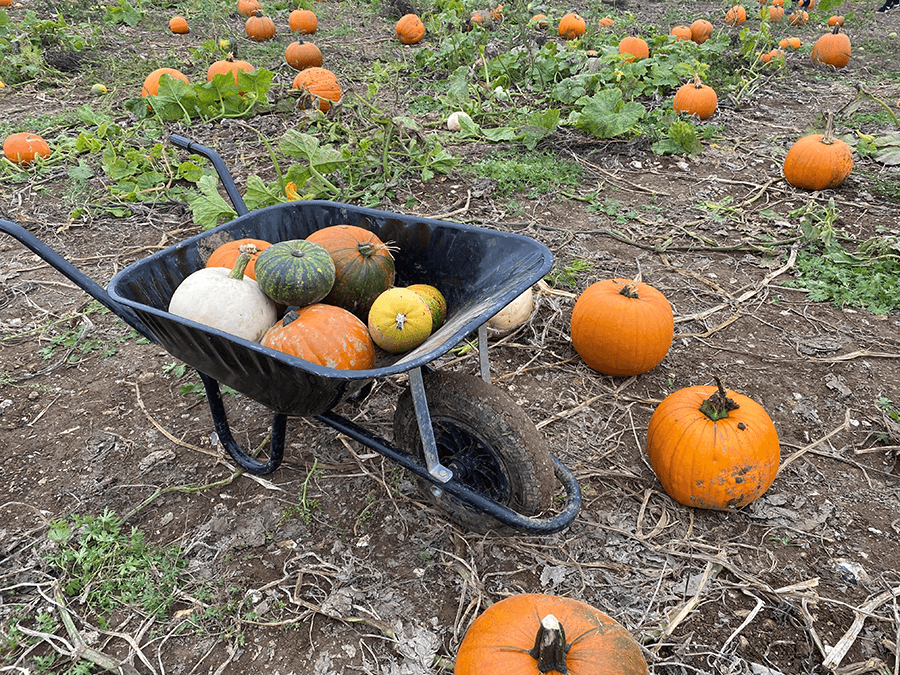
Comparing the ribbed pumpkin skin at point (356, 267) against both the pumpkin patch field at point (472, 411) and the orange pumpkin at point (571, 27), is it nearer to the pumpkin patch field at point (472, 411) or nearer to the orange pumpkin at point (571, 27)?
the pumpkin patch field at point (472, 411)

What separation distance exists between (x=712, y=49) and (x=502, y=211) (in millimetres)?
4327

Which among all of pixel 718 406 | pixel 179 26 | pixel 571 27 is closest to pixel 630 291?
pixel 718 406

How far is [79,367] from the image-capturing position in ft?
10.8

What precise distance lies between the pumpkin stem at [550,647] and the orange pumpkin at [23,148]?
19.7ft

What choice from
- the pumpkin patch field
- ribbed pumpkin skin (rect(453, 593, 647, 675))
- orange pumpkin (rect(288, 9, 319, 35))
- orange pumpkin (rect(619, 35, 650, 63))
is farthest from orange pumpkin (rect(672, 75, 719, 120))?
orange pumpkin (rect(288, 9, 319, 35))

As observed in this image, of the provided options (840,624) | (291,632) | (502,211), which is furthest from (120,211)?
(840,624)

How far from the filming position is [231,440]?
244cm

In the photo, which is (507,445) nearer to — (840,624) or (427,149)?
(840,624)

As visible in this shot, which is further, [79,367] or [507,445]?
[79,367]

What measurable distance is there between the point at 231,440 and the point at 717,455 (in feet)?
6.46

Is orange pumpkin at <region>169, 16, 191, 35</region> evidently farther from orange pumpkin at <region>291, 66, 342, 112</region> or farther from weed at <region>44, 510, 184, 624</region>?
weed at <region>44, 510, 184, 624</region>

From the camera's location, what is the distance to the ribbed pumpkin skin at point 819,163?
14.8ft

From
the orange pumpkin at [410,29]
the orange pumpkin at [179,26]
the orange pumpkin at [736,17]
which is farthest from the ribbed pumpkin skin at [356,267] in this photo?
the orange pumpkin at [179,26]

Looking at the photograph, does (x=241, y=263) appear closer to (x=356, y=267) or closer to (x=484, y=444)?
(x=356, y=267)
